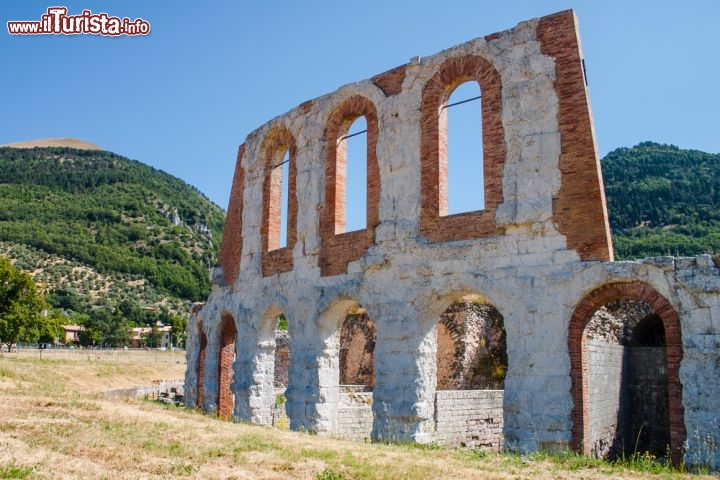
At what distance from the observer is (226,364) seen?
54.9ft

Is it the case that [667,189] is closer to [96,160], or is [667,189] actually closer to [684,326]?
[684,326]

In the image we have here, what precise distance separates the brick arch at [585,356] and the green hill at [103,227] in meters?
73.6

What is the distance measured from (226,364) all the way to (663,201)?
58638mm

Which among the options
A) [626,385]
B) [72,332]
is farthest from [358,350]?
[72,332]

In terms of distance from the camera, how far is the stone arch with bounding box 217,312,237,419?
1645cm

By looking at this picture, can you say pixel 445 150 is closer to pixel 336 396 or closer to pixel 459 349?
pixel 336 396

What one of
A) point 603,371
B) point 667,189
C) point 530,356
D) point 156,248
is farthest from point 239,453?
point 156,248

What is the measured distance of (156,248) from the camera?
3499 inches

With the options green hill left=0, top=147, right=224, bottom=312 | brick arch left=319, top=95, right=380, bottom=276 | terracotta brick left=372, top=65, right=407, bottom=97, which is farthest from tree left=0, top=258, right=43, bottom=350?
green hill left=0, top=147, right=224, bottom=312

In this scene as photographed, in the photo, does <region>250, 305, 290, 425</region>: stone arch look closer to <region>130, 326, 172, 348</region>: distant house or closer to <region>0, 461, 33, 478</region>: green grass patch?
<region>0, 461, 33, 478</region>: green grass patch

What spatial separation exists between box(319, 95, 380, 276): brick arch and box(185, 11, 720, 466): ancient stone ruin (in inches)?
1.5

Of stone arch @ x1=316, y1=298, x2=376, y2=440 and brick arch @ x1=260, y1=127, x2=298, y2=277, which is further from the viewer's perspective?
brick arch @ x1=260, y1=127, x2=298, y2=277

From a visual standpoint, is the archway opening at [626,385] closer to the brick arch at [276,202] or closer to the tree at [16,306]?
the brick arch at [276,202]

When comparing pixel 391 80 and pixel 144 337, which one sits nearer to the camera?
pixel 391 80
